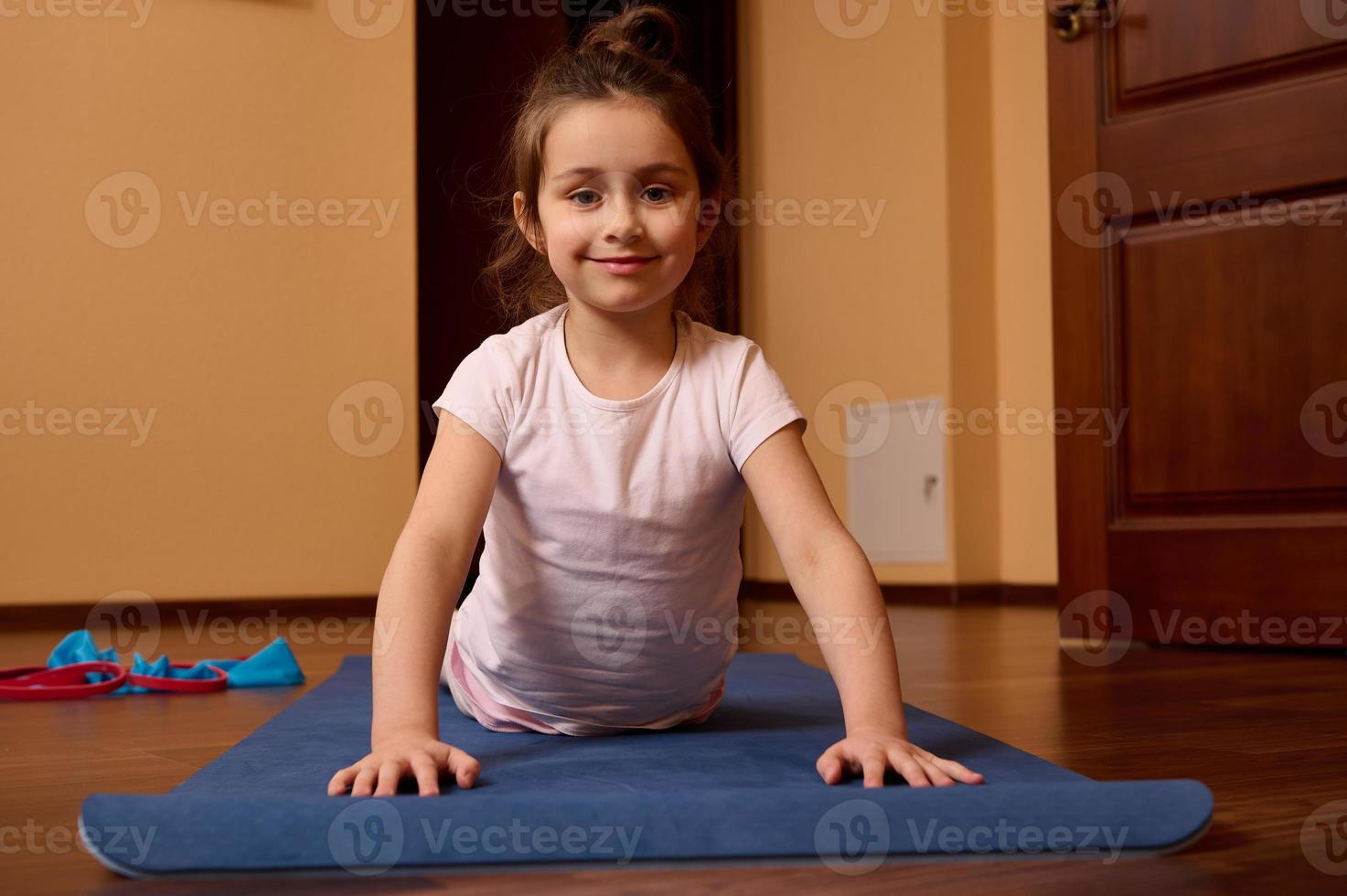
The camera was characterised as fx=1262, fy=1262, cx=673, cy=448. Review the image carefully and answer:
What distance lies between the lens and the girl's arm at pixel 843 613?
84 cm

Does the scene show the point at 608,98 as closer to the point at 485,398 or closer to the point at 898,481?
the point at 485,398

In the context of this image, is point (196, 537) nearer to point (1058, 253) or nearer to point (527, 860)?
point (1058, 253)

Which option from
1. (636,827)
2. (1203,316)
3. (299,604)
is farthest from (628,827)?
(299,604)

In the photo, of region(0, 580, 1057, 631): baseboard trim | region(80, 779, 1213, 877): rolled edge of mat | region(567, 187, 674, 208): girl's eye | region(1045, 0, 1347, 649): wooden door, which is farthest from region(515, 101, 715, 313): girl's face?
region(0, 580, 1057, 631): baseboard trim

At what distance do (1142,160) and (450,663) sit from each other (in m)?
1.47

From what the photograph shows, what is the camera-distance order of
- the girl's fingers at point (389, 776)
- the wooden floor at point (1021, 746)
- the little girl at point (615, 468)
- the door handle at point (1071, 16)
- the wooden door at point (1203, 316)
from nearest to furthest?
the wooden floor at point (1021, 746), the girl's fingers at point (389, 776), the little girl at point (615, 468), the wooden door at point (1203, 316), the door handle at point (1071, 16)

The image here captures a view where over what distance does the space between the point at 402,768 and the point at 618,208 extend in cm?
48

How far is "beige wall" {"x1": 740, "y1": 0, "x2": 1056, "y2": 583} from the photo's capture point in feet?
10.4

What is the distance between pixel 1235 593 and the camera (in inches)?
77.2

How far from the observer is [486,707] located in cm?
119

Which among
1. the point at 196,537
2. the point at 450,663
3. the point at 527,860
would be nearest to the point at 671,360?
the point at 450,663

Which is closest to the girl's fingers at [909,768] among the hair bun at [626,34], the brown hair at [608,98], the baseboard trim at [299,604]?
the brown hair at [608,98]

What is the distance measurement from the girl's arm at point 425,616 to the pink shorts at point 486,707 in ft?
0.65

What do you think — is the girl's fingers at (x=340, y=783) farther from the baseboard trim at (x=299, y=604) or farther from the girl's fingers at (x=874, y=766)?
the baseboard trim at (x=299, y=604)
